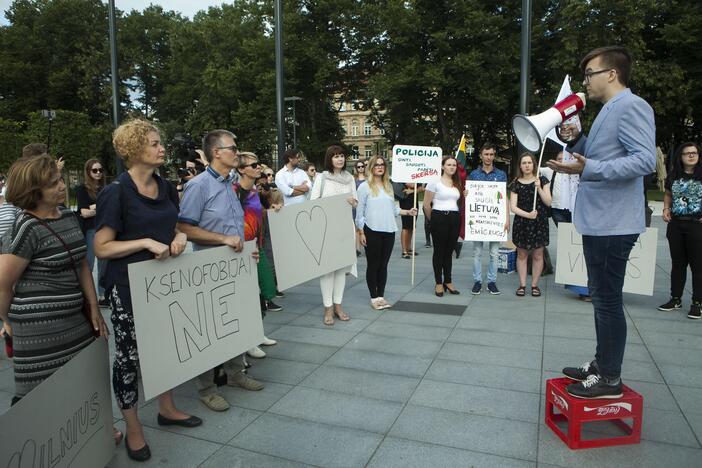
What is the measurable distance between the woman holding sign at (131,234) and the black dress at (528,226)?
4983mm

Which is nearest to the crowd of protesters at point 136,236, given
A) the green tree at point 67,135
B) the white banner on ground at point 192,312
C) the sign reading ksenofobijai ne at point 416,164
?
the white banner on ground at point 192,312

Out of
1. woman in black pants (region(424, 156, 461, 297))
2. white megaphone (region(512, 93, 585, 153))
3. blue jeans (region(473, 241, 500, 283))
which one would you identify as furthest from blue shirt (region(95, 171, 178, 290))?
blue jeans (region(473, 241, 500, 283))

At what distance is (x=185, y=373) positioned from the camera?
328 centimetres

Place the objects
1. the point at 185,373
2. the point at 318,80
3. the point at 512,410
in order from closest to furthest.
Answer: the point at 185,373 < the point at 512,410 < the point at 318,80

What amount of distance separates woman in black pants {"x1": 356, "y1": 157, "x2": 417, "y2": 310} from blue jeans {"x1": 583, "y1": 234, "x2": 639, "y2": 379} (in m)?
3.16

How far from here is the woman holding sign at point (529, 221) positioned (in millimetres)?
6883

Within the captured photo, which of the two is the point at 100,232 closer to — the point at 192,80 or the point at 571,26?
the point at 571,26

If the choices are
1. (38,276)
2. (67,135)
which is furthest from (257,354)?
(67,135)

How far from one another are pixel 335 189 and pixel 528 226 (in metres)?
2.65

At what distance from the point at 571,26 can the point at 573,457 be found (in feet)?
97.9

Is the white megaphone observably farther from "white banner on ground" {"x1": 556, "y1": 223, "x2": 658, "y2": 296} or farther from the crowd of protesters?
"white banner on ground" {"x1": 556, "y1": 223, "x2": 658, "y2": 296}

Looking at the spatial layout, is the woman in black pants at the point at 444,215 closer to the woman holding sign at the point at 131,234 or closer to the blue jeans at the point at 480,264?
the blue jeans at the point at 480,264

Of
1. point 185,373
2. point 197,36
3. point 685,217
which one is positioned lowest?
point 185,373

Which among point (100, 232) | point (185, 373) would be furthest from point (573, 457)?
point (100, 232)
